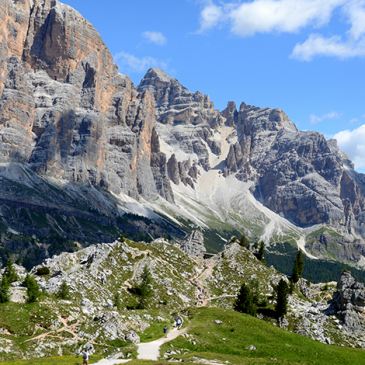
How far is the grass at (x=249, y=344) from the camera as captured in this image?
58.2 meters

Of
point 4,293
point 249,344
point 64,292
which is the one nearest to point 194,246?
point 64,292

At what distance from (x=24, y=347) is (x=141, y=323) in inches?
853

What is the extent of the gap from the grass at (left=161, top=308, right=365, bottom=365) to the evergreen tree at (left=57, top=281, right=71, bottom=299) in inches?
989

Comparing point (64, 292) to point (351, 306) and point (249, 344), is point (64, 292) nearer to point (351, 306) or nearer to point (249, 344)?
point (249, 344)

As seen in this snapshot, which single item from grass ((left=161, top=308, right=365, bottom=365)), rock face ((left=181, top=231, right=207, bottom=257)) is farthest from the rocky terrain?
grass ((left=161, top=308, right=365, bottom=365))

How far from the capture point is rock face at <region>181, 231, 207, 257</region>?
465ft

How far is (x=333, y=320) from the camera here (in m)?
93.0

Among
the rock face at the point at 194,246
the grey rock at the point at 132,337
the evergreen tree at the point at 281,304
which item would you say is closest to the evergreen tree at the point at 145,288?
the grey rock at the point at 132,337

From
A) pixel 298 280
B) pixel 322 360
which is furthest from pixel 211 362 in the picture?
pixel 298 280

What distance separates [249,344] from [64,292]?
36.5 meters

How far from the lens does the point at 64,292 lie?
73562 millimetres

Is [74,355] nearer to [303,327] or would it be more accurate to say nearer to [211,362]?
[211,362]

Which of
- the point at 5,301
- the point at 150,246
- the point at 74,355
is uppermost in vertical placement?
the point at 150,246

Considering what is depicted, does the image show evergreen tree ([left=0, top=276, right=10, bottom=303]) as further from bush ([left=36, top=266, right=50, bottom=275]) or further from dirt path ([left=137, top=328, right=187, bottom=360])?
bush ([left=36, top=266, right=50, bottom=275])
